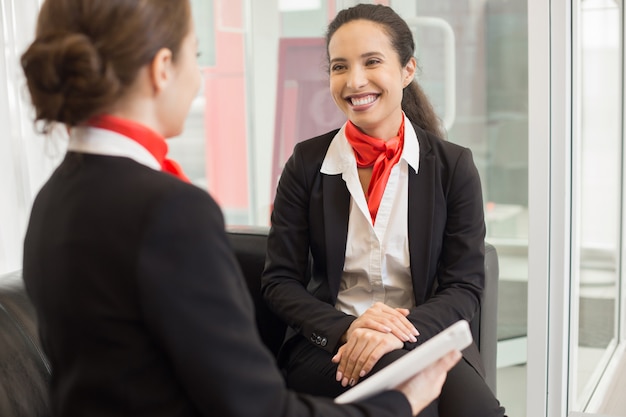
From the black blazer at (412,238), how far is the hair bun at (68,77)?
40.7 inches

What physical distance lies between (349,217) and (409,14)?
3.03 ft

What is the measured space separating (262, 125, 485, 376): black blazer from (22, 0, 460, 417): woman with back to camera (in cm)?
94

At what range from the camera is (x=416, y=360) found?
3.52 feet

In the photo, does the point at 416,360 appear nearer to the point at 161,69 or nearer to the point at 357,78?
the point at 161,69

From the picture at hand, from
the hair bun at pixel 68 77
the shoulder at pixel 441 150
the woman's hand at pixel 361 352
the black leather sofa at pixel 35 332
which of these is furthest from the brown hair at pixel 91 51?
the shoulder at pixel 441 150

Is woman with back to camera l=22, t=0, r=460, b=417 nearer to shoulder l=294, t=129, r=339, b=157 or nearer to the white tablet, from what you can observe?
the white tablet

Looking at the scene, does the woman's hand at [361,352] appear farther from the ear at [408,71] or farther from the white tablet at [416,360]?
the ear at [408,71]

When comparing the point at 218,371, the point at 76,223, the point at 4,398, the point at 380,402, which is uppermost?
the point at 76,223

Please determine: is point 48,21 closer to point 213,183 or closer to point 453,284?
point 453,284

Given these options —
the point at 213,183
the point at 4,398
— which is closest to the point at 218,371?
the point at 4,398

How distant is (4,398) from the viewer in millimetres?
1519

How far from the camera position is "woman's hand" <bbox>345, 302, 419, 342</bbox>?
1760 mm

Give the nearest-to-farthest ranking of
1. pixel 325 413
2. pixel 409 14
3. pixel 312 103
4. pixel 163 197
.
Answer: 1. pixel 163 197
2. pixel 325 413
3. pixel 409 14
4. pixel 312 103

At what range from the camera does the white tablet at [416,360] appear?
1.03 metres
